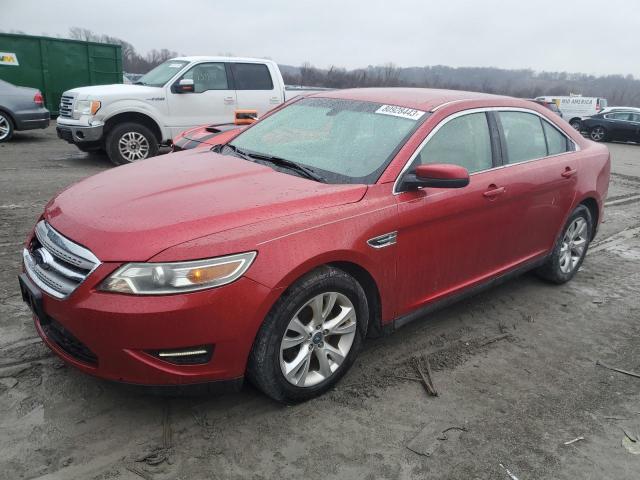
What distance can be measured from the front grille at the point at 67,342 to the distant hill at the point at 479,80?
11.3m

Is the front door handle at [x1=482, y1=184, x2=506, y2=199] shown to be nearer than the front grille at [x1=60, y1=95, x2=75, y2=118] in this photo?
Yes

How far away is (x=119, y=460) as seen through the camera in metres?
2.39

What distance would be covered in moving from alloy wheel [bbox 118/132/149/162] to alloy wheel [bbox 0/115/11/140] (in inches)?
159

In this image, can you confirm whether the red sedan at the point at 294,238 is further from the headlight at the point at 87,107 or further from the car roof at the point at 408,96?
the headlight at the point at 87,107

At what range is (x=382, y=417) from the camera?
2797 mm

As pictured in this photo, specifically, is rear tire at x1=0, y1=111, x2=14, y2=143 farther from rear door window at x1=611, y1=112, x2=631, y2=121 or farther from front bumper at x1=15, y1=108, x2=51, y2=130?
rear door window at x1=611, y1=112, x2=631, y2=121

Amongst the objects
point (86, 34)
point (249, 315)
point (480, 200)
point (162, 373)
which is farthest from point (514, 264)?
point (86, 34)

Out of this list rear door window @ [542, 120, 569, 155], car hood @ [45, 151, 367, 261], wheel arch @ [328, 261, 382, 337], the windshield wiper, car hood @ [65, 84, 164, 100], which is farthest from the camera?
car hood @ [65, 84, 164, 100]

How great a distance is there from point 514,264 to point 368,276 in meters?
1.68

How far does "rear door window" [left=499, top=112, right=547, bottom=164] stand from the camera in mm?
3920

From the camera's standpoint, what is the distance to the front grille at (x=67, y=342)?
96.0 inches

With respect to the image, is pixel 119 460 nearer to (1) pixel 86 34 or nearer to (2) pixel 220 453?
(2) pixel 220 453

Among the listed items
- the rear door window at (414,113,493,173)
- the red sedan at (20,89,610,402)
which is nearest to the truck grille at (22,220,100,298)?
the red sedan at (20,89,610,402)

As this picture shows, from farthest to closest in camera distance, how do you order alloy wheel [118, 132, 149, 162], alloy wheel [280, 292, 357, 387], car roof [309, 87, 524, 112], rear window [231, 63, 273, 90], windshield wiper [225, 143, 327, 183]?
rear window [231, 63, 273, 90] → alloy wheel [118, 132, 149, 162] → car roof [309, 87, 524, 112] → windshield wiper [225, 143, 327, 183] → alloy wheel [280, 292, 357, 387]
